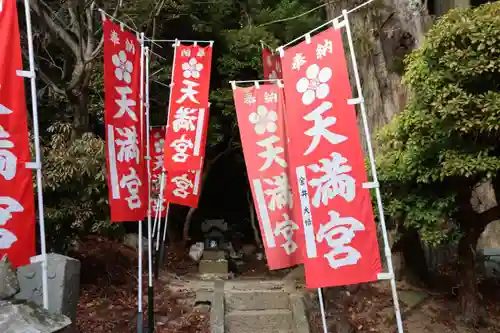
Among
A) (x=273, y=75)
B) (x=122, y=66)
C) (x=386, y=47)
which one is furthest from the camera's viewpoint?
(x=386, y=47)

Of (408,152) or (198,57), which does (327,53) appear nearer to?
(408,152)

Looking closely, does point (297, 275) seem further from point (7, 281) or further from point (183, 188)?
point (7, 281)

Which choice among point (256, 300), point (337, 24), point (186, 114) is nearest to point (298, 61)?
point (337, 24)

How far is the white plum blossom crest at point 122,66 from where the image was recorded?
5762mm

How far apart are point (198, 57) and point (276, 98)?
10.0 ft

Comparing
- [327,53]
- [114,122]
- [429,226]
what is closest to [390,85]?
[429,226]

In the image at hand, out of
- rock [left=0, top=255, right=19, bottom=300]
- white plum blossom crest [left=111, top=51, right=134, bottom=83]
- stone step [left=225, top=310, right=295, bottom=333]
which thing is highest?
white plum blossom crest [left=111, top=51, right=134, bottom=83]

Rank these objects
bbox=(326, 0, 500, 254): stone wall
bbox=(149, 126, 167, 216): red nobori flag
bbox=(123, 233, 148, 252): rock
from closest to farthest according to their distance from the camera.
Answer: bbox=(326, 0, 500, 254): stone wall < bbox=(123, 233, 148, 252): rock < bbox=(149, 126, 167, 216): red nobori flag

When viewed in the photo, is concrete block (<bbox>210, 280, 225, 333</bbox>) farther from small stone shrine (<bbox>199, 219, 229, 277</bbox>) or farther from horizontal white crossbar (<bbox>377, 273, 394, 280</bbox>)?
horizontal white crossbar (<bbox>377, 273, 394, 280</bbox>)

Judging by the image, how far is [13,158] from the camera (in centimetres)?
382

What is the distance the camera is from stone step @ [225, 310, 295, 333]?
7.58 metres

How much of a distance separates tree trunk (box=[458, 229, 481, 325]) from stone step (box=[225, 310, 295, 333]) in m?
2.52

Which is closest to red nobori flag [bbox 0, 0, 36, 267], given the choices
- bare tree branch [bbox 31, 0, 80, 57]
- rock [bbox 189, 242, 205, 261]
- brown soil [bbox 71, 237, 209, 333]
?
brown soil [bbox 71, 237, 209, 333]

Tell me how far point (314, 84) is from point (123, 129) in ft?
8.01
